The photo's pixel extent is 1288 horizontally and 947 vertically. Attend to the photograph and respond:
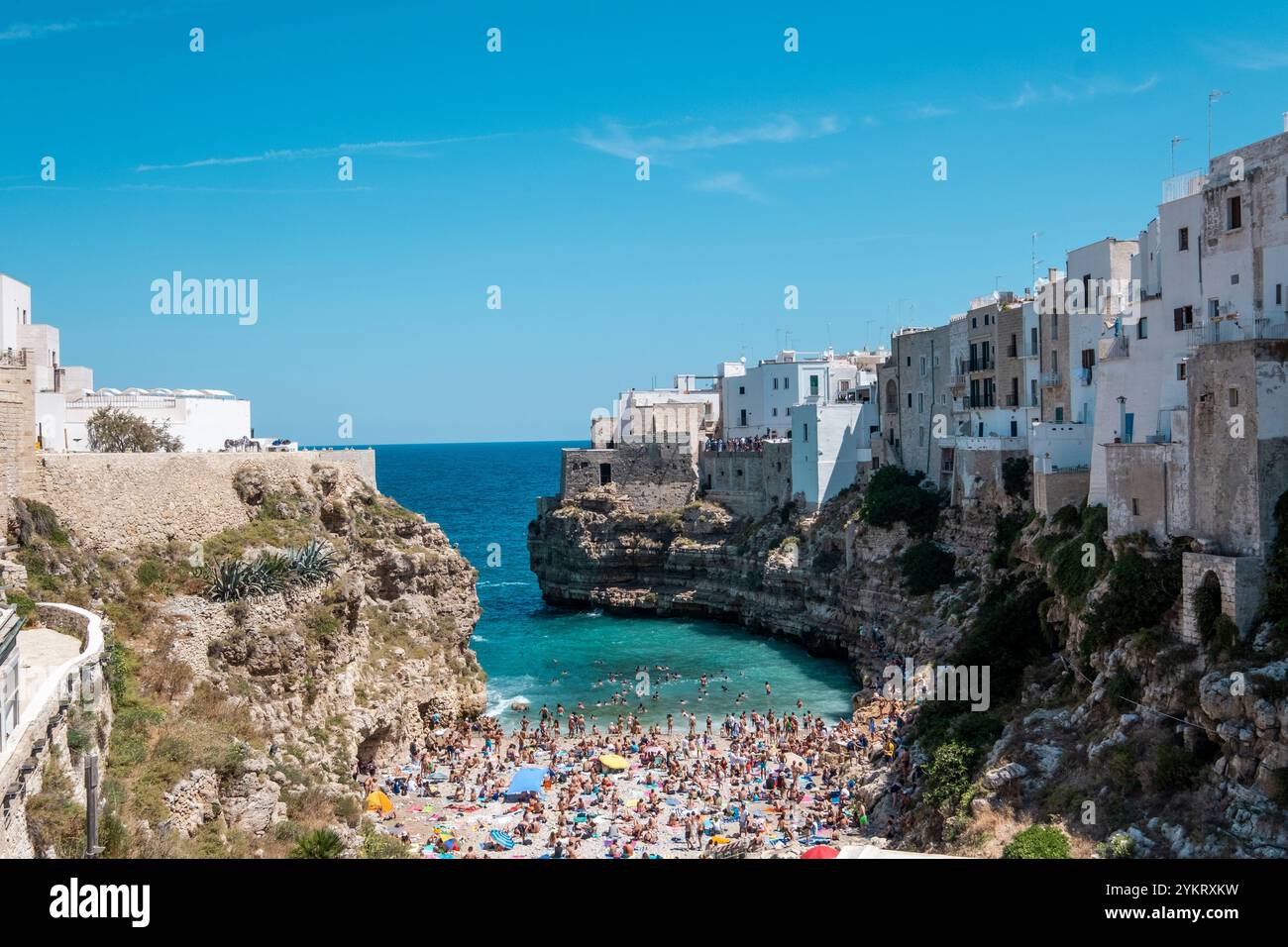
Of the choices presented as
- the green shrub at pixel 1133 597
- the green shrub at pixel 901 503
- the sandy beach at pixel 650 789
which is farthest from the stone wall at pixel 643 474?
the green shrub at pixel 1133 597

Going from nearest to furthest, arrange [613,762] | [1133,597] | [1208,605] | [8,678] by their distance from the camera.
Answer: [8,678] → [1208,605] → [1133,597] → [613,762]

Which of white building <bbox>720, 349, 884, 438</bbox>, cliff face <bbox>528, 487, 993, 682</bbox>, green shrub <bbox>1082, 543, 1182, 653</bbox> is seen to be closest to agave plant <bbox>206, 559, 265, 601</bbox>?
green shrub <bbox>1082, 543, 1182, 653</bbox>

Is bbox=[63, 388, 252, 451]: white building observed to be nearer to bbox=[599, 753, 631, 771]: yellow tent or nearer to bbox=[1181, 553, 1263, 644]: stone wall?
bbox=[599, 753, 631, 771]: yellow tent

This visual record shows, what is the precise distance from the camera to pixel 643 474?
59.9 metres

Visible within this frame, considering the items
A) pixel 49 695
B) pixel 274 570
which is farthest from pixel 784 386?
pixel 49 695

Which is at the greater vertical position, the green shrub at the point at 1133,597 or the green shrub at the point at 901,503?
the green shrub at the point at 901,503

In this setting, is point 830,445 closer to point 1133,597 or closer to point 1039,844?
point 1133,597

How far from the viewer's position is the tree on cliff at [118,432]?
33.7 metres

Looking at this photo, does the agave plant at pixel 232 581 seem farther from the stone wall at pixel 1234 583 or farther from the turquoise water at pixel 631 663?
the stone wall at pixel 1234 583

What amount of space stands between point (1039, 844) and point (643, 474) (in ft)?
139

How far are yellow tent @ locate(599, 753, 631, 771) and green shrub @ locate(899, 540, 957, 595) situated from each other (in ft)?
47.0

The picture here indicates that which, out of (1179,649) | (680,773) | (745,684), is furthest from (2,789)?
(745,684)

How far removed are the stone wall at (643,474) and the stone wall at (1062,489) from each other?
28.8m
